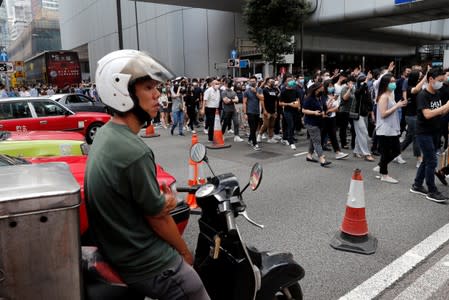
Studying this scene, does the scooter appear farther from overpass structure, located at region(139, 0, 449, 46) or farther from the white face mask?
overpass structure, located at region(139, 0, 449, 46)

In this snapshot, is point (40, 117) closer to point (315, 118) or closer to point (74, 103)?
point (74, 103)

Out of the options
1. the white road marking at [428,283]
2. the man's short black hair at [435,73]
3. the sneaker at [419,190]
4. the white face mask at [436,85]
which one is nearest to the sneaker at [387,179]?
the sneaker at [419,190]

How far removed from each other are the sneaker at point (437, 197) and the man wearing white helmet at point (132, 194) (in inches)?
191

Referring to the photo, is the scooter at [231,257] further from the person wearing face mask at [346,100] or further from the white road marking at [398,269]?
the person wearing face mask at [346,100]

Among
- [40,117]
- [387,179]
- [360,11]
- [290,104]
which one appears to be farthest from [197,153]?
[360,11]

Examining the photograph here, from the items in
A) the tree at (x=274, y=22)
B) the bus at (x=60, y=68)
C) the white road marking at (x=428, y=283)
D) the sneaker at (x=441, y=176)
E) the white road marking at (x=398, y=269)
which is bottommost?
the white road marking at (x=428, y=283)

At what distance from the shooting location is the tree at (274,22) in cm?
2334

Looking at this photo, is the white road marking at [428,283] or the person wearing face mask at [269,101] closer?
the white road marking at [428,283]

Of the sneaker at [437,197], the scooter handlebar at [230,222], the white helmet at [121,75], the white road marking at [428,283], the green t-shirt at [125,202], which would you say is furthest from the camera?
the sneaker at [437,197]

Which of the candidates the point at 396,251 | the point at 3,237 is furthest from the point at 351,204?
the point at 3,237

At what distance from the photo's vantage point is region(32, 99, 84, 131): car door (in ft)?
34.7

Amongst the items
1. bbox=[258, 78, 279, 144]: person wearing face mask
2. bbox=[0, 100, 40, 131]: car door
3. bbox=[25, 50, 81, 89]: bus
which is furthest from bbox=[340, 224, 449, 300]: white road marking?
bbox=[25, 50, 81, 89]: bus

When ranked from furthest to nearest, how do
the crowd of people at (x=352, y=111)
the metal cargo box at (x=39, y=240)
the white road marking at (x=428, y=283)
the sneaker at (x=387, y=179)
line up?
the sneaker at (x=387, y=179)
the crowd of people at (x=352, y=111)
the white road marking at (x=428, y=283)
the metal cargo box at (x=39, y=240)

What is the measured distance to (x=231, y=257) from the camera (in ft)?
7.22
